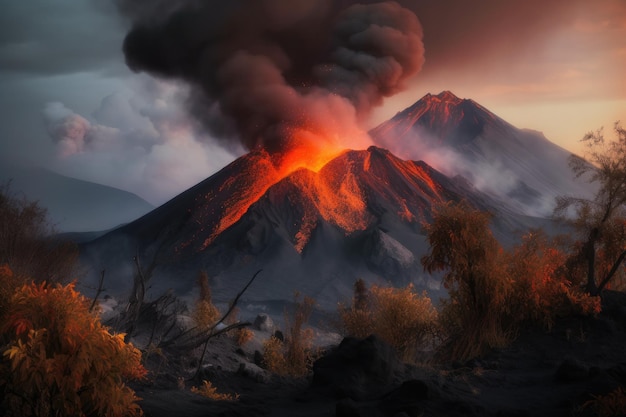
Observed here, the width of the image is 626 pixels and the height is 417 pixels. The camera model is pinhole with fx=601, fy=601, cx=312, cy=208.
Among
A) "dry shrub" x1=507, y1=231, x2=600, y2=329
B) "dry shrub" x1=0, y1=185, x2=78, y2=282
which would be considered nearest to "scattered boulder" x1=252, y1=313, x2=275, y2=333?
"dry shrub" x1=0, y1=185, x2=78, y2=282

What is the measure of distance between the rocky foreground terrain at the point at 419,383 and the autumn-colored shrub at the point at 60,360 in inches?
101

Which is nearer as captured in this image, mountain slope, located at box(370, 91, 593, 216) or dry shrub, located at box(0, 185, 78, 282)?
dry shrub, located at box(0, 185, 78, 282)

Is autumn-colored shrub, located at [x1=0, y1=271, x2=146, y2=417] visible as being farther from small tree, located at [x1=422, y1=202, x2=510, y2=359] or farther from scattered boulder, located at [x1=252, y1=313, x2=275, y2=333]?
scattered boulder, located at [x1=252, y1=313, x2=275, y2=333]

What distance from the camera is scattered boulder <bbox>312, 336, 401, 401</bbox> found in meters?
13.8

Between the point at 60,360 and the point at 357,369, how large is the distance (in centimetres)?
776

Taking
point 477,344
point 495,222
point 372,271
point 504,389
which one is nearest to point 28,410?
point 504,389

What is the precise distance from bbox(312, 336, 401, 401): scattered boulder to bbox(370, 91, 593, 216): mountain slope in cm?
10354

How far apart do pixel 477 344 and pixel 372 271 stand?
147 ft

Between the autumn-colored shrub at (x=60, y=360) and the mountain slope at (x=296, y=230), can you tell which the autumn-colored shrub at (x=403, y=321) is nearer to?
the autumn-colored shrub at (x=60, y=360)

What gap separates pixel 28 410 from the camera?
845 cm

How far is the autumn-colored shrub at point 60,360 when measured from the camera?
25.8 ft

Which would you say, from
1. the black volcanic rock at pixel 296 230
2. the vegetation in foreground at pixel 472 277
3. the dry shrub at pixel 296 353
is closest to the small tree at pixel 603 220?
the vegetation in foreground at pixel 472 277

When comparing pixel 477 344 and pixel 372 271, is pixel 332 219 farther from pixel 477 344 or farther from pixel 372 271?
pixel 477 344

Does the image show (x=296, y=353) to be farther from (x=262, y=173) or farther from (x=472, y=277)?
(x=262, y=173)
